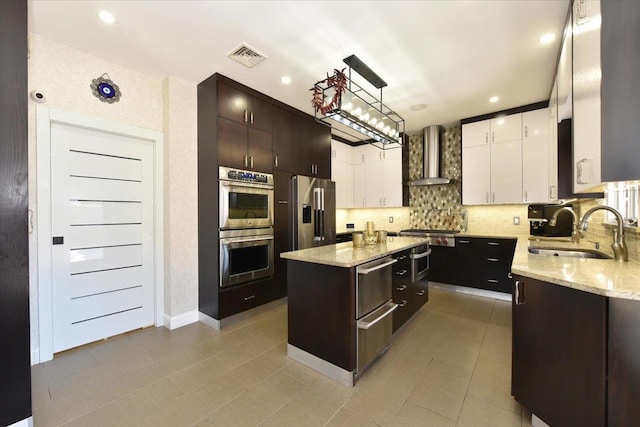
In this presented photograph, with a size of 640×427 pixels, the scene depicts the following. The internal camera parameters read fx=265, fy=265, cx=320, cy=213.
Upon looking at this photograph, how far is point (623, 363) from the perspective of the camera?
1074mm

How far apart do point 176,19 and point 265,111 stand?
56.3 inches

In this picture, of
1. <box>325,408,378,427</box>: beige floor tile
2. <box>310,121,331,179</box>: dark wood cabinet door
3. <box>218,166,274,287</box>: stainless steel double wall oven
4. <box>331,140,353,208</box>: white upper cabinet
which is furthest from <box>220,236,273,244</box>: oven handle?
<box>331,140,353,208</box>: white upper cabinet

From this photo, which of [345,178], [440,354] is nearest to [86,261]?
[440,354]

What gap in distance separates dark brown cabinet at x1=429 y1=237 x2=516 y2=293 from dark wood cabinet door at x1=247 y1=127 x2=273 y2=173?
292 centimetres

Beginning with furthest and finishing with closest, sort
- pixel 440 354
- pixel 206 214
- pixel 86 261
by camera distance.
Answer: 1. pixel 206 214
2. pixel 86 261
3. pixel 440 354

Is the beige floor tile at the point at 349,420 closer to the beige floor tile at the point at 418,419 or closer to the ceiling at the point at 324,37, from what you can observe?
the beige floor tile at the point at 418,419

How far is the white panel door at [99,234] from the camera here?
2387 millimetres

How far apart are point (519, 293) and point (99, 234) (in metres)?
3.53

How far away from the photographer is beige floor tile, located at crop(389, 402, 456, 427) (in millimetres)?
1545

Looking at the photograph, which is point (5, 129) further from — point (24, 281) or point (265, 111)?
point (265, 111)

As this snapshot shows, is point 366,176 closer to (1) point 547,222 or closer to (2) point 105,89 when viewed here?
(1) point 547,222


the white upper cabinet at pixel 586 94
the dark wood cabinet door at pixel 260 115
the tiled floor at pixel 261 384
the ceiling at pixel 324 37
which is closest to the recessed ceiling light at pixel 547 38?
the ceiling at pixel 324 37

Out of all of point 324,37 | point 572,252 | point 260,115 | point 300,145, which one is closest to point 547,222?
point 572,252

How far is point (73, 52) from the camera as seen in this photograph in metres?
2.40
